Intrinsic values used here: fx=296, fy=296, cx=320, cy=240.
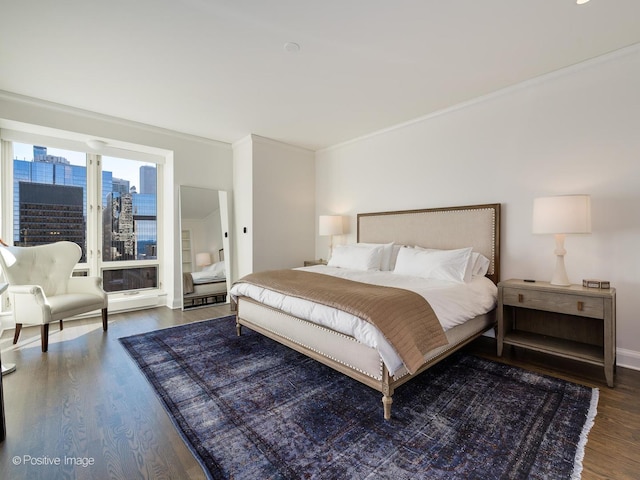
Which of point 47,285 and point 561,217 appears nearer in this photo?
point 561,217

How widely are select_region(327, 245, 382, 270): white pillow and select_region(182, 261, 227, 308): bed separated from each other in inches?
78.3

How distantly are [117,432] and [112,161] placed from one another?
4.08 m

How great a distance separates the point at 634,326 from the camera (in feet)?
8.05

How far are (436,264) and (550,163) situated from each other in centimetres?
143

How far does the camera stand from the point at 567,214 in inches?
93.3

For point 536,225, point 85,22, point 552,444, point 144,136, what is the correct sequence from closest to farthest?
point 552,444 → point 85,22 → point 536,225 → point 144,136

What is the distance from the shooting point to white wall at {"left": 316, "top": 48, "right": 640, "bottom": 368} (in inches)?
97.0

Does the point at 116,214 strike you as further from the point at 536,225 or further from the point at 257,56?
the point at 536,225

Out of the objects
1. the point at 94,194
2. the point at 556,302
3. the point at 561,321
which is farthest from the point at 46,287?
the point at 561,321

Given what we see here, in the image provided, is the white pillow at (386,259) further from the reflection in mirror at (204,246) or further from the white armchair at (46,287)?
the white armchair at (46,287)

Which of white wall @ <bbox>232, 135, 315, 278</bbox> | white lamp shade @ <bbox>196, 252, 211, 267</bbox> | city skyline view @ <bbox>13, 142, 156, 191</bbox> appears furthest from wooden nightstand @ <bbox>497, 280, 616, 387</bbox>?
city skyline view @ <bbox>13, 142, 156, 191</bbox>

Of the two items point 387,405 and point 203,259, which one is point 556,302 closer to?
point 387,405

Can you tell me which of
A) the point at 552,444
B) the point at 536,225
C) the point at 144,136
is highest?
the point at 144,136

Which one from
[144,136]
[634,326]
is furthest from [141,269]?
[634,326]
